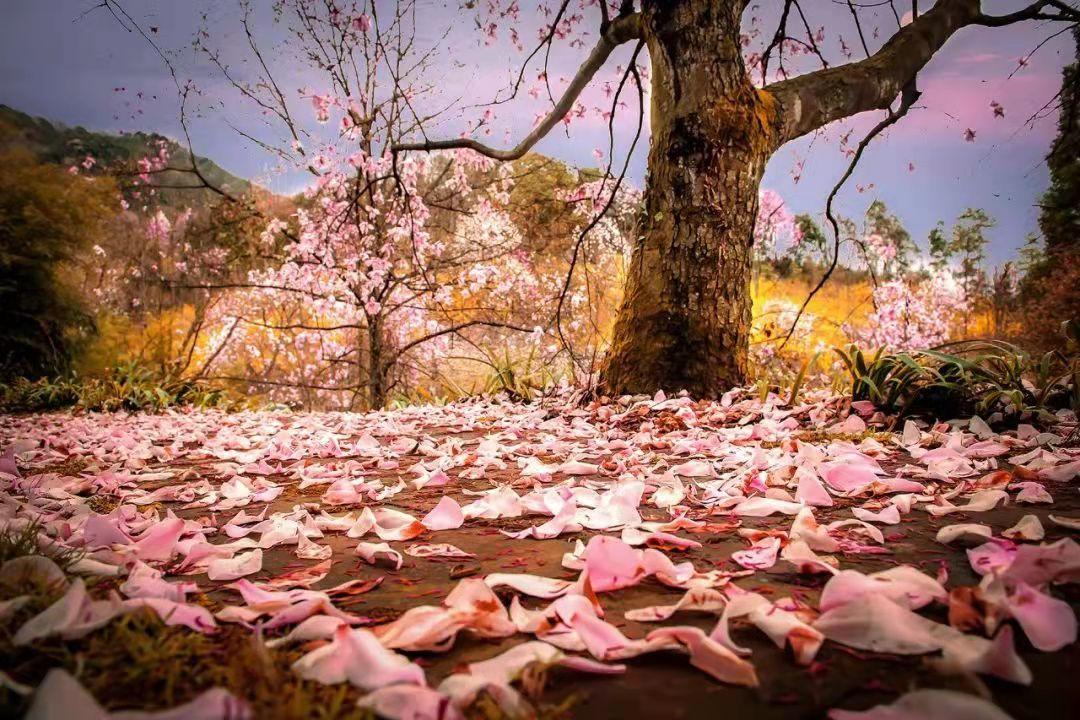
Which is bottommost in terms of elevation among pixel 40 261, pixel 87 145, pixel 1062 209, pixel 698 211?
pixel 698 211

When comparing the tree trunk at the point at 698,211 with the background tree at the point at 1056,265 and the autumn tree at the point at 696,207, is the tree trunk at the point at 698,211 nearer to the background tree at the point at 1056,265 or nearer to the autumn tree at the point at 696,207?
the autumn tree at the point at 696,207

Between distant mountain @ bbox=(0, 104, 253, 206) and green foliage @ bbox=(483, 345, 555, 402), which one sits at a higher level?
distant mountain @ bbox=(0, 104, 253, 206)

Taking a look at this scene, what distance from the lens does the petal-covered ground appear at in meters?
0.60

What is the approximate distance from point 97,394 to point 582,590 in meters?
8.56

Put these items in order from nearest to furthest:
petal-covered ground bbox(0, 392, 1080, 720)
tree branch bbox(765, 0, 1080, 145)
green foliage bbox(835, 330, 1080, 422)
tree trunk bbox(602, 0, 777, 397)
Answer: petal-covered ground bbox(0, 392, 1080, 720) → green foliage bbox(835, 330, 1080, 422) → tree trunk bbox(602, 0, 777, 397) → tree branch bbox(765, 0, 1080, 145)

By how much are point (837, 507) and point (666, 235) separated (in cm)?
255

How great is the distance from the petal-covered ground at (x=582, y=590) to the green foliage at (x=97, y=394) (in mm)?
6095

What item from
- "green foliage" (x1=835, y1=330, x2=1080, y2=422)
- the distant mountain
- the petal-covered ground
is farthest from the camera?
the distant mountain

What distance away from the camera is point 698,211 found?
141 inches

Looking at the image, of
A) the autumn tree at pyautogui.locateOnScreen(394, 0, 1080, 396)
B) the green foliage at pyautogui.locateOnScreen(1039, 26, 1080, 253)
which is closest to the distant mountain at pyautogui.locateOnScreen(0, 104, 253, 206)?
the autumn tree at pyautogui.locateOnScreen(394, 0, 1080, 396)

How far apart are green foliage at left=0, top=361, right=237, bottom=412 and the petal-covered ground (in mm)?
6095

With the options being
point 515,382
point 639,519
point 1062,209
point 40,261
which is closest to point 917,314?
point 1062,209

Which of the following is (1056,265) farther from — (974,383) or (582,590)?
(582,590)

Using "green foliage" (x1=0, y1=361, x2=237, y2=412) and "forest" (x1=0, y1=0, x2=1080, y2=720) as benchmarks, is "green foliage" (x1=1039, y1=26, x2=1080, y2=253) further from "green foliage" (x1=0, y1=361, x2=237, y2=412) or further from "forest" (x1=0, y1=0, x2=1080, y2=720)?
"green foliage" (x1=0, y1=361, x2=237, y2=412)
